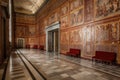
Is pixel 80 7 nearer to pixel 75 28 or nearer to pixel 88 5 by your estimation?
pixel 88 5

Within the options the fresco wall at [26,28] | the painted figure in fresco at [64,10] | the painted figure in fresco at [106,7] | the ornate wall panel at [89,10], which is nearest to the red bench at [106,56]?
the painted figure in fresco at [106,7]

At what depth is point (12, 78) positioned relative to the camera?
13.1ft

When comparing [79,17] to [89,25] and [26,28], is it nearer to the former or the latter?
[89,25]

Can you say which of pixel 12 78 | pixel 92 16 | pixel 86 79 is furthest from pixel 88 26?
pixel 12 78

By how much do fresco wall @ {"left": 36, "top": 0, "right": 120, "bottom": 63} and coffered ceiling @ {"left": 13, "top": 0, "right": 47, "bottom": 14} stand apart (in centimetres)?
1003

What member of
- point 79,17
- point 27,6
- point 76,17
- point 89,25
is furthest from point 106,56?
point 27,6

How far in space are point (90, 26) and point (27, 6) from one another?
18.3 meters

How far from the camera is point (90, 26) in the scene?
317 inches

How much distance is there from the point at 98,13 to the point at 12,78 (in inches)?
259

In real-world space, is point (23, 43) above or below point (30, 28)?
below

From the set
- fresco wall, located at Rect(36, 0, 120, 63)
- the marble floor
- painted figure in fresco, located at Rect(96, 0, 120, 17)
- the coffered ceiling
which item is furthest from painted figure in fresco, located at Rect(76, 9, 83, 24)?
the coffered ceiling

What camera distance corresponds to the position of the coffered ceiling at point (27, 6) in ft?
65.6

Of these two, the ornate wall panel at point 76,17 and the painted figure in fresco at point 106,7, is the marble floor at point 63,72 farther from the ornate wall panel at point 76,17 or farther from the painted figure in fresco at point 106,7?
the ornate wall panel at point 76,17

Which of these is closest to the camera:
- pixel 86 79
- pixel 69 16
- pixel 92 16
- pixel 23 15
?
pixel 86 79
